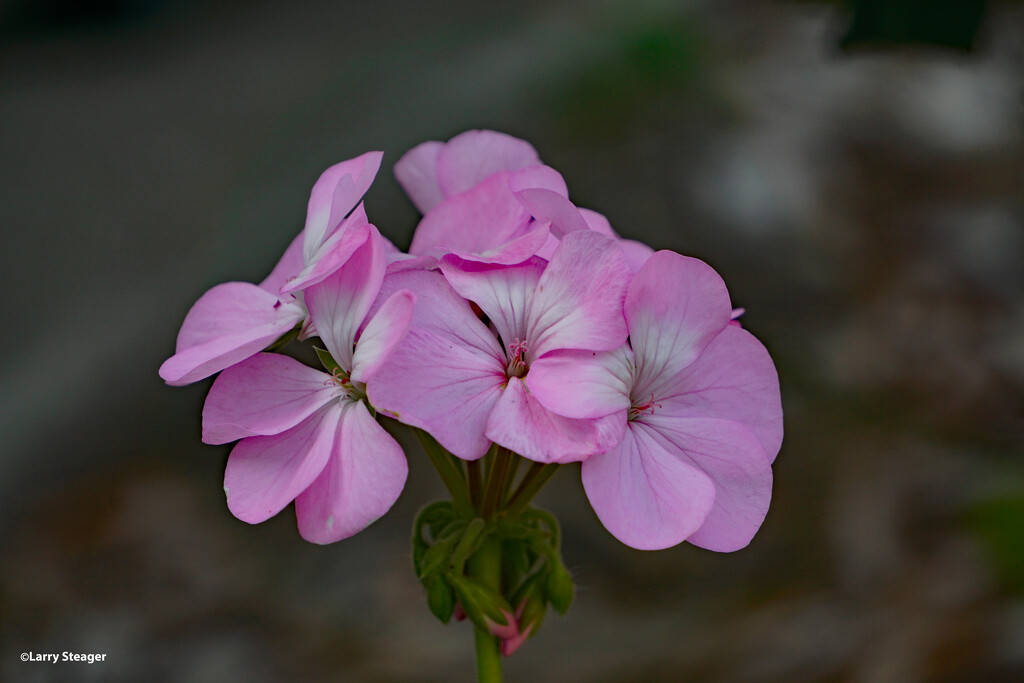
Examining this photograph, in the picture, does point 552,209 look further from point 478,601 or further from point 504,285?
point 478,601

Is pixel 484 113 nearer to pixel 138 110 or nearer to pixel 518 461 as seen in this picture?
pixel 138 110

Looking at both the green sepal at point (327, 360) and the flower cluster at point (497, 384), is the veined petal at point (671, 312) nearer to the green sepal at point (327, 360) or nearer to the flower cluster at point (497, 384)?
the flower cluster at point (497, 384)

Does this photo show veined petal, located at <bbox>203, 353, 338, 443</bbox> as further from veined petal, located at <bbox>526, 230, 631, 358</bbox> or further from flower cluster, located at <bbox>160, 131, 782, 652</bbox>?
veined petal, located at <bbox>526, 230, 631, 358</bbox>

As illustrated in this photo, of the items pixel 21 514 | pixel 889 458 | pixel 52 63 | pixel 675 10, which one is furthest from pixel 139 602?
pixel 675 10

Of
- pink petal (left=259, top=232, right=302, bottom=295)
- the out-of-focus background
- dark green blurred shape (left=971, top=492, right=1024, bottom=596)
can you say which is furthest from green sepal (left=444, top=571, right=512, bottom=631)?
dark green blurred shape (left=971, top=492, right=1024, bottom=596)

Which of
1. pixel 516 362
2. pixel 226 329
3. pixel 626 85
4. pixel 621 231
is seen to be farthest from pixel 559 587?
pixel 626 85

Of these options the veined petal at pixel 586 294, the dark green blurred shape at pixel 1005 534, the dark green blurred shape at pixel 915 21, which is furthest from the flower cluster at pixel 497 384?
the dark green blurred shape at pixel 1005 534

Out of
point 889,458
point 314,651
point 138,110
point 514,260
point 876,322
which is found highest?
point 514,260
